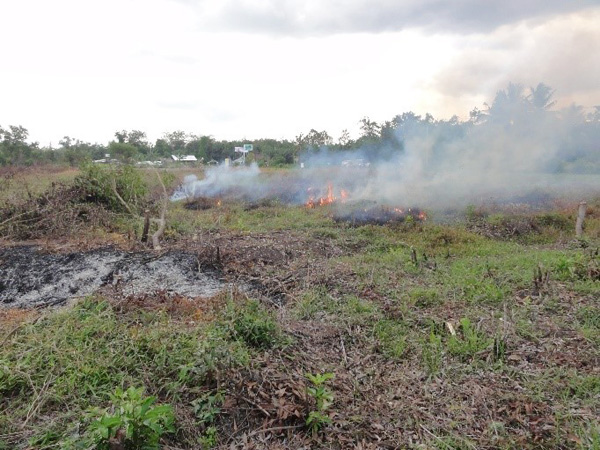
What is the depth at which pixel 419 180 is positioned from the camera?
57.7 feet

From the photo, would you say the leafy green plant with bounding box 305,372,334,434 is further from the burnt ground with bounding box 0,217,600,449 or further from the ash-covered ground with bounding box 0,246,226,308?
the ash-covered ground with bounding box 0,246,226,308

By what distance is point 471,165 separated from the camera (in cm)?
1836

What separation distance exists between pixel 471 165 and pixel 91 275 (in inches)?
660

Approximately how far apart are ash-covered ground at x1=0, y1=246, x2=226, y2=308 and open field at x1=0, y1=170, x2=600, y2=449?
0.35 feet

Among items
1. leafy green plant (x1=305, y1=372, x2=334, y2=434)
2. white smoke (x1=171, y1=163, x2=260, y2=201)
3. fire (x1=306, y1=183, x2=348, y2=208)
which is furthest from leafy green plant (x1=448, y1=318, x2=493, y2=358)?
white smoke (x1=171, y1=163, x2=260, y2=201)

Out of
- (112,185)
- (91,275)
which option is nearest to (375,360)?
(91,275)

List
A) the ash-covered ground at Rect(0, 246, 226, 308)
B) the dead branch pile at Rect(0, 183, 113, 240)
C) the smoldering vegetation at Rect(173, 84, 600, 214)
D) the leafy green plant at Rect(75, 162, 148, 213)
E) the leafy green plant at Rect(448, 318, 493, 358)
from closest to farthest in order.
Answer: the leafy green plant at Rect(448, 318, 493, 358)
the ash-covered ground at Rect(0, 246, 226, 308)
the dead branch pile at Rect(0, 183, 113, 240)
the leafy green plant at Rect(75, 162, 148, 213)
the smoldering vegetation at Rect(173, 84, 600, 214)

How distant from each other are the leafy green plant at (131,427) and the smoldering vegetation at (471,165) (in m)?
12.8

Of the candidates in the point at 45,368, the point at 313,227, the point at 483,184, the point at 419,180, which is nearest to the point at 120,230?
the point at 313,227

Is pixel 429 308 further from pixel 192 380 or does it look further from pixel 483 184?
pixel 483 184

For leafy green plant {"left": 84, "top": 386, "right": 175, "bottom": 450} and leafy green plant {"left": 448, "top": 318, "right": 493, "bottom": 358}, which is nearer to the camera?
leafy green plant {"left": 84, "top": 386, "right": 175, "bottom": 450}

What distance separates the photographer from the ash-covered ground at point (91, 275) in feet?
19.8

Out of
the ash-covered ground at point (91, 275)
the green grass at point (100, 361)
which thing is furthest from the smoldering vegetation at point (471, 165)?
the green grass at point (100, 361)

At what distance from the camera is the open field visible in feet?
9.85
